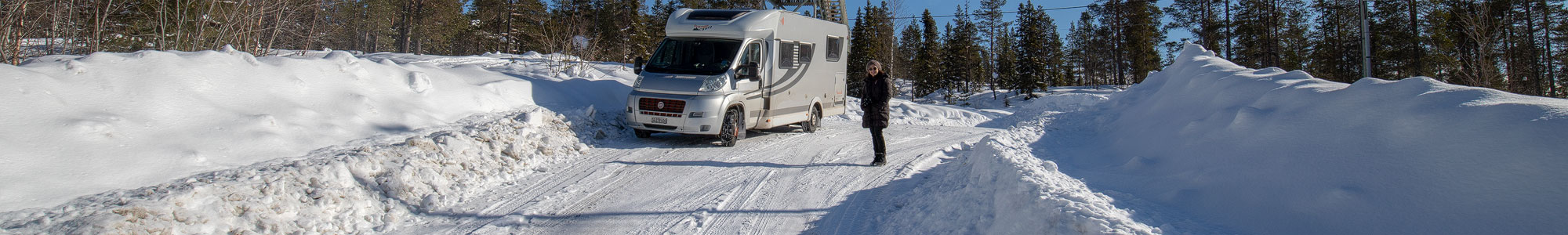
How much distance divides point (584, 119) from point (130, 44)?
9903mm

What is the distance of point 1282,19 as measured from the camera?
39469 mm

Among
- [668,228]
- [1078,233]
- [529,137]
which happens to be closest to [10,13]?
[529,137]

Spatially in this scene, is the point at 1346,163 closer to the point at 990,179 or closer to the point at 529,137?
the point at 990,179

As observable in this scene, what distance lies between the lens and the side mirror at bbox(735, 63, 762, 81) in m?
9.82

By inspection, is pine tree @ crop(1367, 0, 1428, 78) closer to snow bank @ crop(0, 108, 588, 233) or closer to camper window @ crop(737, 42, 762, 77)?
camper window @ crop(737, 42, 762, 77)

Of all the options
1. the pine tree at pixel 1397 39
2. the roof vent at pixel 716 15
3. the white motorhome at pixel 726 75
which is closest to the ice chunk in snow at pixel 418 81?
the white motorhome at pixel 726 75

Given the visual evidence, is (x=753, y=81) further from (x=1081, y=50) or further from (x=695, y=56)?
(x=1081, y=50)

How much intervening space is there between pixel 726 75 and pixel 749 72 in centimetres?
32

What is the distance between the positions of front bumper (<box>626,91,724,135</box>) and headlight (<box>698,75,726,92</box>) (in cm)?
Answer: 10

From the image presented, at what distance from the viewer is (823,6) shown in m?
20.1

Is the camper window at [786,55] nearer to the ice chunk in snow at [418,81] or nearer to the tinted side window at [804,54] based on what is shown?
the tinted side window at [804,54]

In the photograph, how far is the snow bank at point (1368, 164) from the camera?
313 cm

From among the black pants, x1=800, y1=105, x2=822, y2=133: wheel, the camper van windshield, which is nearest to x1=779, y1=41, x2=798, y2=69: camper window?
the camper van windshield

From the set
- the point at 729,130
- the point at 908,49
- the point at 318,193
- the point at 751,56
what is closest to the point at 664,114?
the point at 729,130
